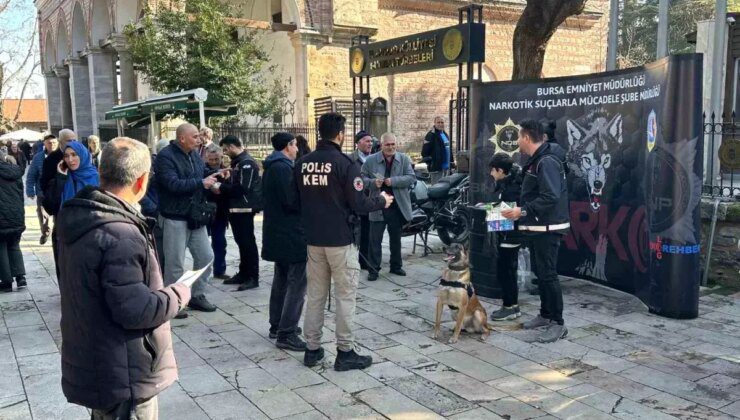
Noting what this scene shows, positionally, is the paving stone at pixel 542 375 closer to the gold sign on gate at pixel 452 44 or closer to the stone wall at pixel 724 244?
the stone wall at pixel 724 244

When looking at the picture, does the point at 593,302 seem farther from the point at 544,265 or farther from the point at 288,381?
the point at 288,381

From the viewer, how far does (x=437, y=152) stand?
39.8 feet

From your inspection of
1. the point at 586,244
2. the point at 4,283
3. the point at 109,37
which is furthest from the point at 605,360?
the point at 109,37

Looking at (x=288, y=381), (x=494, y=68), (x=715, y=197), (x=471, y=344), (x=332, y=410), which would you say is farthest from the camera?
(x=494, y=68)

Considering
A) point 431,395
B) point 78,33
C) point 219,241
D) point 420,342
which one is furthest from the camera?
point 78,33

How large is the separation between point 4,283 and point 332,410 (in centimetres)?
541

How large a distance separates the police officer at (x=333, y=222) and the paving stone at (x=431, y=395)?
422 mm

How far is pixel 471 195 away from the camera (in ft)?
23.8

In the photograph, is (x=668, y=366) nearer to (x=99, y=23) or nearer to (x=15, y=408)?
(x=15, y=408)

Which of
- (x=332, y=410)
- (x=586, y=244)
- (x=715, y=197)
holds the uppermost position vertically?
(x=715, y=197)

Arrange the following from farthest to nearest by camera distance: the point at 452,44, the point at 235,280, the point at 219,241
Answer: the point at 452,44 < the point at 219,241 < the point at 235,280

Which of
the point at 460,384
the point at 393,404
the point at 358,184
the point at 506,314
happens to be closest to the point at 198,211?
the point at 358,184

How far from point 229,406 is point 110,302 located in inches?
83.1

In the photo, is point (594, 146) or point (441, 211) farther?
point (441, 211)
